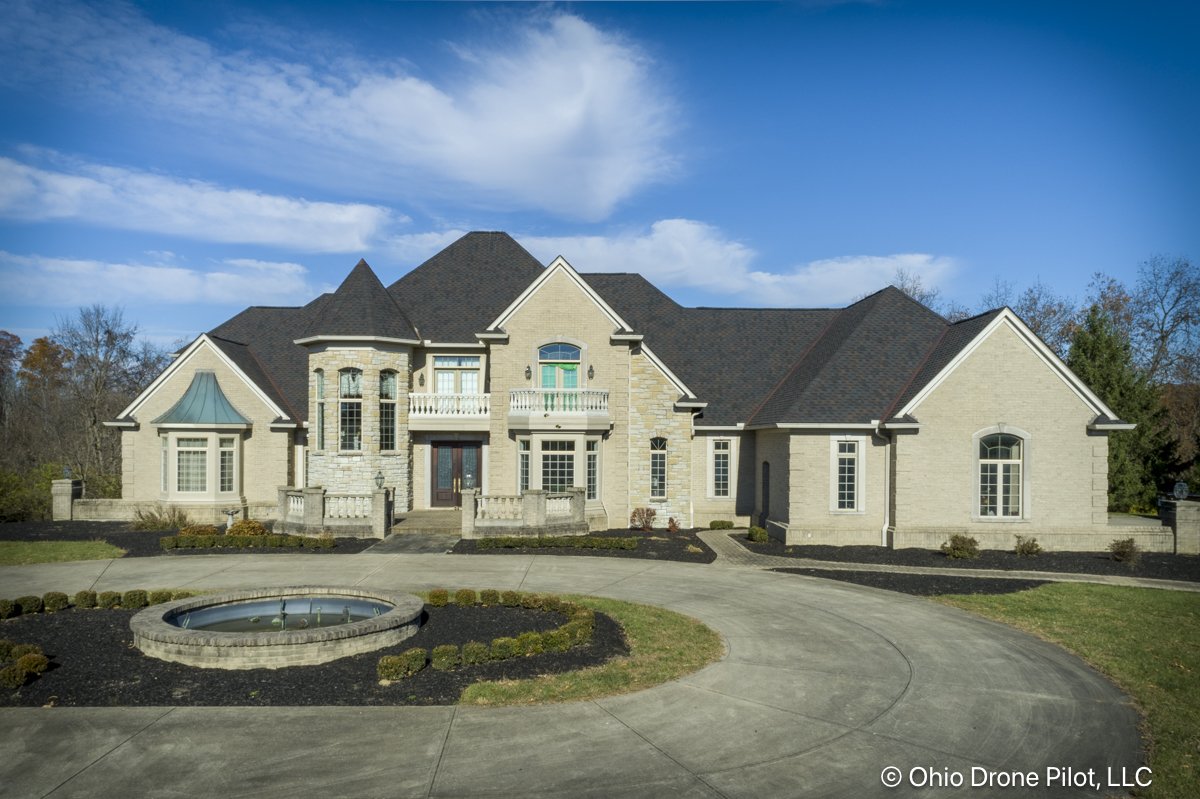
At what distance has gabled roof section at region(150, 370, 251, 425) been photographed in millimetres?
26938

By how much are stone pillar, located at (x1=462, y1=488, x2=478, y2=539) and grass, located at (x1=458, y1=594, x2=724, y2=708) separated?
10.2m

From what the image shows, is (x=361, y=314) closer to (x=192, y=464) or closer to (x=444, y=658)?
(x=192, y=464)

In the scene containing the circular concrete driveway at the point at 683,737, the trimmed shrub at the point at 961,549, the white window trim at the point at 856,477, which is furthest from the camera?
the white window trim at the point at 856,477

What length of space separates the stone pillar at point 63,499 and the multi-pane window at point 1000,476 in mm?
33092

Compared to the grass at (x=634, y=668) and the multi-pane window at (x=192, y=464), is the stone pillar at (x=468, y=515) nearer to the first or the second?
the grass at (x=634, y=668)

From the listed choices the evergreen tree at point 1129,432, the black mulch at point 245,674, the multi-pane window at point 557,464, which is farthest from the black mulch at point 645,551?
the evergreen tree at point 1129,432

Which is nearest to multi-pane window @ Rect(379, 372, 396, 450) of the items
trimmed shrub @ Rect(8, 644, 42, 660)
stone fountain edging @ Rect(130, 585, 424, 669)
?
stone fountain edging @ Rect(130, 585, 424, 669)

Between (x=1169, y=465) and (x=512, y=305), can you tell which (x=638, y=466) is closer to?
(x=512, y=305)

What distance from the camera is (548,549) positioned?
72.4ft

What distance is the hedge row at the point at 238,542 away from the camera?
21500 millimetres

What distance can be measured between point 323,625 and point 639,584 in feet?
24.8

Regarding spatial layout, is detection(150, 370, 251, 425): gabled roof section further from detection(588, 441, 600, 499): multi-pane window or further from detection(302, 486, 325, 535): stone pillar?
detection(588, 441, 600, 499): multi-pane window

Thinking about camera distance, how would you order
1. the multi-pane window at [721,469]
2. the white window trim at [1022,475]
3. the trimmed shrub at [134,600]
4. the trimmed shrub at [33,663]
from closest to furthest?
the trimmed shrub at [33,663], the trimmed shrub at [134,600], the white window trim at [1022,475], the multi-pane window at [721,469]

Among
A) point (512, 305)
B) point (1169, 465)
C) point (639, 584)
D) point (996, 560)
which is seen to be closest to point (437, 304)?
point (512, 305)
